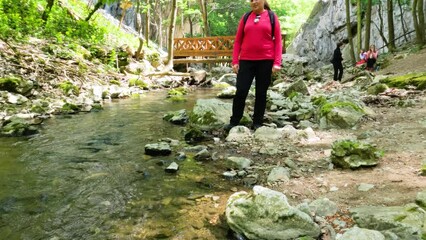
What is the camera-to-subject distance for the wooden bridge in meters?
19.0

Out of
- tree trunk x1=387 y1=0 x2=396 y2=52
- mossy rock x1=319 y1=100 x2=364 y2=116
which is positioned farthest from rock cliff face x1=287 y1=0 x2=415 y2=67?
mossy rock x1=319 y1=100 x2=364 y2=116

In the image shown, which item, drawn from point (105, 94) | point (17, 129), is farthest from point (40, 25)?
point (17, 129)

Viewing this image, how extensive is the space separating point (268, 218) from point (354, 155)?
1386 millimetres

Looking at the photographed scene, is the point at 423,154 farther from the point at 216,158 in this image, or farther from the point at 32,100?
the point at 32,100

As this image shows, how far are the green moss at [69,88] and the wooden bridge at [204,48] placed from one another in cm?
1106

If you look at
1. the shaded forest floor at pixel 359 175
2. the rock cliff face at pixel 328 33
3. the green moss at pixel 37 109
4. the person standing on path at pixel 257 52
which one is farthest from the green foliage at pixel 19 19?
the rock cliff face at pixel 328 33

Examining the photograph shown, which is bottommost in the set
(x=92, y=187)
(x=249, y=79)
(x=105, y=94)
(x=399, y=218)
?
(x=92, y=187)

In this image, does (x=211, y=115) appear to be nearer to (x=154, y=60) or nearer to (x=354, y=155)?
(x=354, y=155)

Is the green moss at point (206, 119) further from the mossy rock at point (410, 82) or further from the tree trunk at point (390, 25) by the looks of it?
the tree trunk at point (390, 25)

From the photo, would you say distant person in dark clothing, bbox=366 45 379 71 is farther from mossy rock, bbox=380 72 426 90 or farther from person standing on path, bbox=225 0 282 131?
person standing on path, bbox=225 0 282 131

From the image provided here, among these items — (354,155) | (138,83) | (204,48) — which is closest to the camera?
(354,155)

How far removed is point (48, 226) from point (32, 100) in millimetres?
5360

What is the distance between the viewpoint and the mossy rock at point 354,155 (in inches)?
114

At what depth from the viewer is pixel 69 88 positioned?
7.90m
